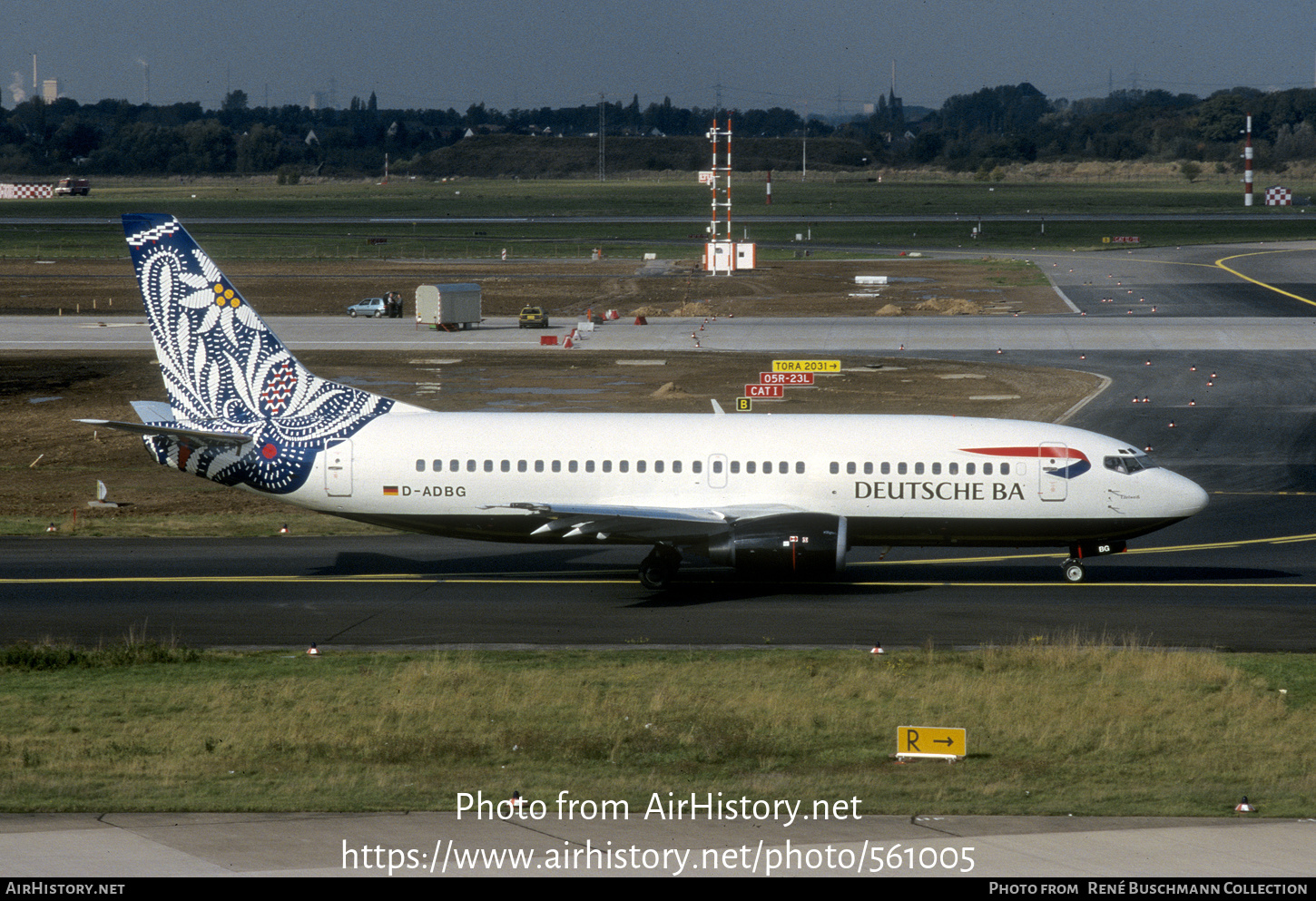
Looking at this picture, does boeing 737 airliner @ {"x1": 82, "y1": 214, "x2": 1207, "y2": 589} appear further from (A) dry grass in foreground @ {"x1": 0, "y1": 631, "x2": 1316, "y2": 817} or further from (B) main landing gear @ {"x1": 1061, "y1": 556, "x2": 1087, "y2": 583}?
(A) dry grass in foreground @ {"x1": 0, "y1": 631, "x2": 1316, "y2": 817}

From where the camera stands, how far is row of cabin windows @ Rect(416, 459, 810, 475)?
117 feet

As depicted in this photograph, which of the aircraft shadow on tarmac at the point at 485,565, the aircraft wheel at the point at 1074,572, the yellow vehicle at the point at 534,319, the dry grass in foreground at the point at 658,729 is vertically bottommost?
the aircraft shadow on tarmac at the point at 485,565

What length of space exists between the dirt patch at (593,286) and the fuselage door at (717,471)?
65.7 m

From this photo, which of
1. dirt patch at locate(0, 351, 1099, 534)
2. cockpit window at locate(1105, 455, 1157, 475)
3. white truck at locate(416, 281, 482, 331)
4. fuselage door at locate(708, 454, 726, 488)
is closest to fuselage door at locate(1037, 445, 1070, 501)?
cockpit window at locate(1105, 455, 1157, 475)

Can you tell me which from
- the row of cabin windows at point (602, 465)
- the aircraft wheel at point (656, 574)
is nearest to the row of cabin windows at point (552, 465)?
the row of cabin windows at point (602, 465)

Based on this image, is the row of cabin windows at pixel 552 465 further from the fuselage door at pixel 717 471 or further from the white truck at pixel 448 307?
the white truck at pixel 448 307

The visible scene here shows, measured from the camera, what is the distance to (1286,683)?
2706 centimetres

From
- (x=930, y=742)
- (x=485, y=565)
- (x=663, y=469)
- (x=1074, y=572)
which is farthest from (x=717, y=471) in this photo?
(x=930, y=742)

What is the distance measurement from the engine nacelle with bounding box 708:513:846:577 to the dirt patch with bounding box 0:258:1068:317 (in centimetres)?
6764

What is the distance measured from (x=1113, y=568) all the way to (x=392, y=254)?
122 metres

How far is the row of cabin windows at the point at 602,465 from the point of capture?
117ft

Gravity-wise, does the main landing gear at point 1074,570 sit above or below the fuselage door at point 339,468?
below

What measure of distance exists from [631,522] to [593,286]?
87356mm

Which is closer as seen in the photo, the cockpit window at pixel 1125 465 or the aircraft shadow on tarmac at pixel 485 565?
the cockpit window at pixel 1125 465
